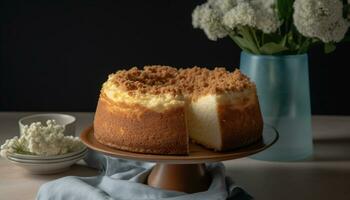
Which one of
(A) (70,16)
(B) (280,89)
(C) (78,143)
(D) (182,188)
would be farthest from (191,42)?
(D) (182,188)

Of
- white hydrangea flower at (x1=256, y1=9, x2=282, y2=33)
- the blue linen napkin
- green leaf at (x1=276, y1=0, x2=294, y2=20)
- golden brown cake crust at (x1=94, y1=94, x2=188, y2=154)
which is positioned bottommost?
the blue linen napkin

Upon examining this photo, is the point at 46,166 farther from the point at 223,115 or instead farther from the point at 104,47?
the point at 104,47

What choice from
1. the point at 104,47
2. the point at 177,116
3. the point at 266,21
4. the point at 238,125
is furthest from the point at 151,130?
the point at 104,47

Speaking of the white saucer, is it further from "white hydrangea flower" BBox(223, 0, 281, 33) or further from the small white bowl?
"white hydrangea flower" BBox(223, 0, 281, 33)

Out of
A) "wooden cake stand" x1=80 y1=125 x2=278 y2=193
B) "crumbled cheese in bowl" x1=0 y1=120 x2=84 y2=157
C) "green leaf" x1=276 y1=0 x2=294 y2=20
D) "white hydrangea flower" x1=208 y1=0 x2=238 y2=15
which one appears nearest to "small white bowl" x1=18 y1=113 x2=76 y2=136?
"crumbled cheese in bowl" x1=0 y1=120 x2=84 y2=157

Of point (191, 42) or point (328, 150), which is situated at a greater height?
point (191, 42)

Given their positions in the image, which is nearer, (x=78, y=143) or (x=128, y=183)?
(x=128, y=183)

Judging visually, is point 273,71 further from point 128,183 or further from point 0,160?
point 0,160

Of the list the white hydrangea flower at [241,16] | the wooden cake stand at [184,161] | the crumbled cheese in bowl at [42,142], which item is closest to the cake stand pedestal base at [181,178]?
the wooden cake stand at [184,161]
